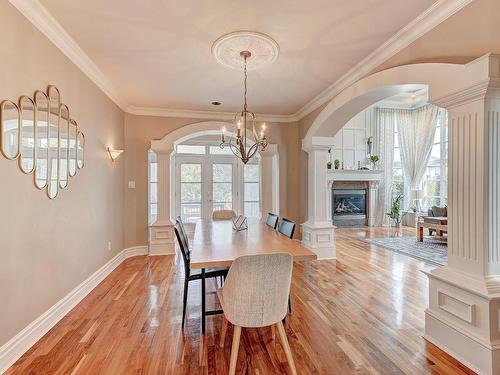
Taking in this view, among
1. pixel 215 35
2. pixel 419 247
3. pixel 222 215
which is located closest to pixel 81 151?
pixel 215 35

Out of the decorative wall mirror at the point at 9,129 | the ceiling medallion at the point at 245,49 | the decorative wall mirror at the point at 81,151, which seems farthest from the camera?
the decorative wall mirror at the point at 81,151

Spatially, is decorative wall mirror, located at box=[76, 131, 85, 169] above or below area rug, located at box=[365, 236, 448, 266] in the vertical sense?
above

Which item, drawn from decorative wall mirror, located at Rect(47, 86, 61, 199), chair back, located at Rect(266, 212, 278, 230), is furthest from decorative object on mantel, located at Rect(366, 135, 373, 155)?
decorative wall mirror, located at Rect(47, 86, 61, 199)

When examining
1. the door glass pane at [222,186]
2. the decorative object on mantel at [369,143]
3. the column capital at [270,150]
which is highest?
the decorative object on mantel at [369,143]

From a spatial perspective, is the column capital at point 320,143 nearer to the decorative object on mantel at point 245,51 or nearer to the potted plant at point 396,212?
the decorative object on mantel at point 245,51

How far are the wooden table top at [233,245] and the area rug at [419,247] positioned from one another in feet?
10.5

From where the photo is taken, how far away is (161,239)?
194 inches

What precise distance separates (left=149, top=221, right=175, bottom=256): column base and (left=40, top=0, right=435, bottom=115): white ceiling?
7.86ft

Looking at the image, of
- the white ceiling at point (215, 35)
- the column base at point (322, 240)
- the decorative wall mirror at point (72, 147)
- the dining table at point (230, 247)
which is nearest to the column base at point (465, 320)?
the dining table at point (230, 247)

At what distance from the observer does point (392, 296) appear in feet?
9.90

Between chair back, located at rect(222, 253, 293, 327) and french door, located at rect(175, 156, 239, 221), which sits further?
french door, located at rect(175, 156, 239, 221)

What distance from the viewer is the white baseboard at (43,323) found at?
6.06 ft

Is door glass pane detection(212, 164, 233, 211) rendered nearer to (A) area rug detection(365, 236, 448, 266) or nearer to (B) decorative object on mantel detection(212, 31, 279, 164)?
(A) area rug detection(365, 236, 448, 266)

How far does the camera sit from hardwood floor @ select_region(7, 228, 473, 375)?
1842mm
